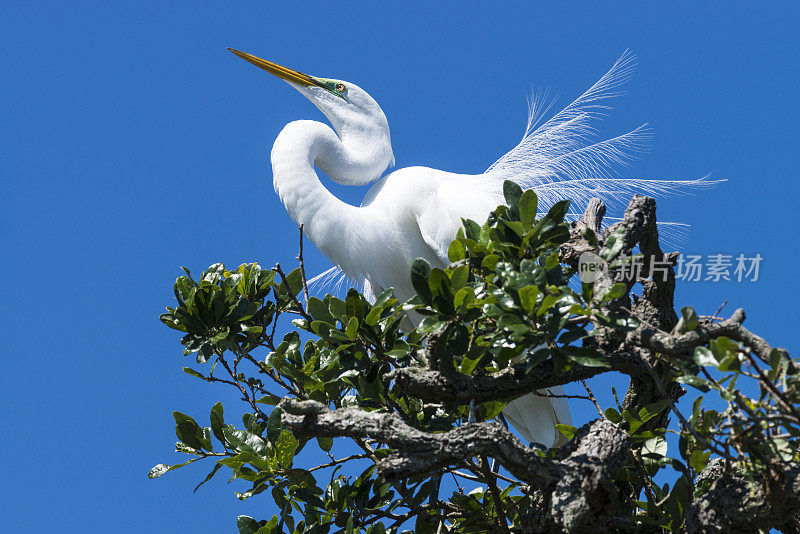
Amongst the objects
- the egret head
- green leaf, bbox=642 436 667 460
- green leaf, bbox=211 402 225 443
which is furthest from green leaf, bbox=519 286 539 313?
the egret head

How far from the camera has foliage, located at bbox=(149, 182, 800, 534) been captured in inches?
73.3

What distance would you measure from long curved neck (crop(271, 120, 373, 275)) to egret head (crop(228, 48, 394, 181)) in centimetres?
31

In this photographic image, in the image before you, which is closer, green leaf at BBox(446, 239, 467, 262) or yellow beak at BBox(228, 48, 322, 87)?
green leaf at BBox(446, 239, 467, 262)

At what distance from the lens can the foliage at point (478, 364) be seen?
6.11ft

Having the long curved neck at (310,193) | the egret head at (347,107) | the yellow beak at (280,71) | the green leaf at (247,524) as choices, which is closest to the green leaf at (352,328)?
the green leaf at (247,524)

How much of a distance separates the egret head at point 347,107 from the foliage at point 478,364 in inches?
63.5

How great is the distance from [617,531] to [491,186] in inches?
91.3

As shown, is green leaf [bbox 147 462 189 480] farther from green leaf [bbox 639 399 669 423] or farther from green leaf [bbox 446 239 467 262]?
green leaf [bbox 639 399 669 423]

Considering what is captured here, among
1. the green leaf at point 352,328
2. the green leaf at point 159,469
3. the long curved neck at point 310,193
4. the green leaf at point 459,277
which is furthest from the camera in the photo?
the long curved neck at point 310,193

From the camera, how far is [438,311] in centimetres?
206

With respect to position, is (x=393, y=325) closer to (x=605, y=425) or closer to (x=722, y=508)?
(x=605, y=425)

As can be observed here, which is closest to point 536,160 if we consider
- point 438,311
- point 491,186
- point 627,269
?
point 491,186

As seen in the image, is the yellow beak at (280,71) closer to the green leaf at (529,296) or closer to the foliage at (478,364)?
the foliage at (478,364)

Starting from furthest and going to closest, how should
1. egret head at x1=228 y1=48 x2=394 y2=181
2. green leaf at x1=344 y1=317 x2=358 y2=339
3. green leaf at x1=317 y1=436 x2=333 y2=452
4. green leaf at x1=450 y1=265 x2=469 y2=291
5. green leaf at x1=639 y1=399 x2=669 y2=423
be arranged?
egret head at x1=228 y1=48 x2=394 y2=181, green leaf at x1=317 y1=436 x2=333 y2=452, green leaf at x1=639 y1=399 x2=669 y2=423, green leaf at x1=344 y1=317 x2=358 y2=339, green leaf at x1=450 y1=265 x2=469 y2=291
